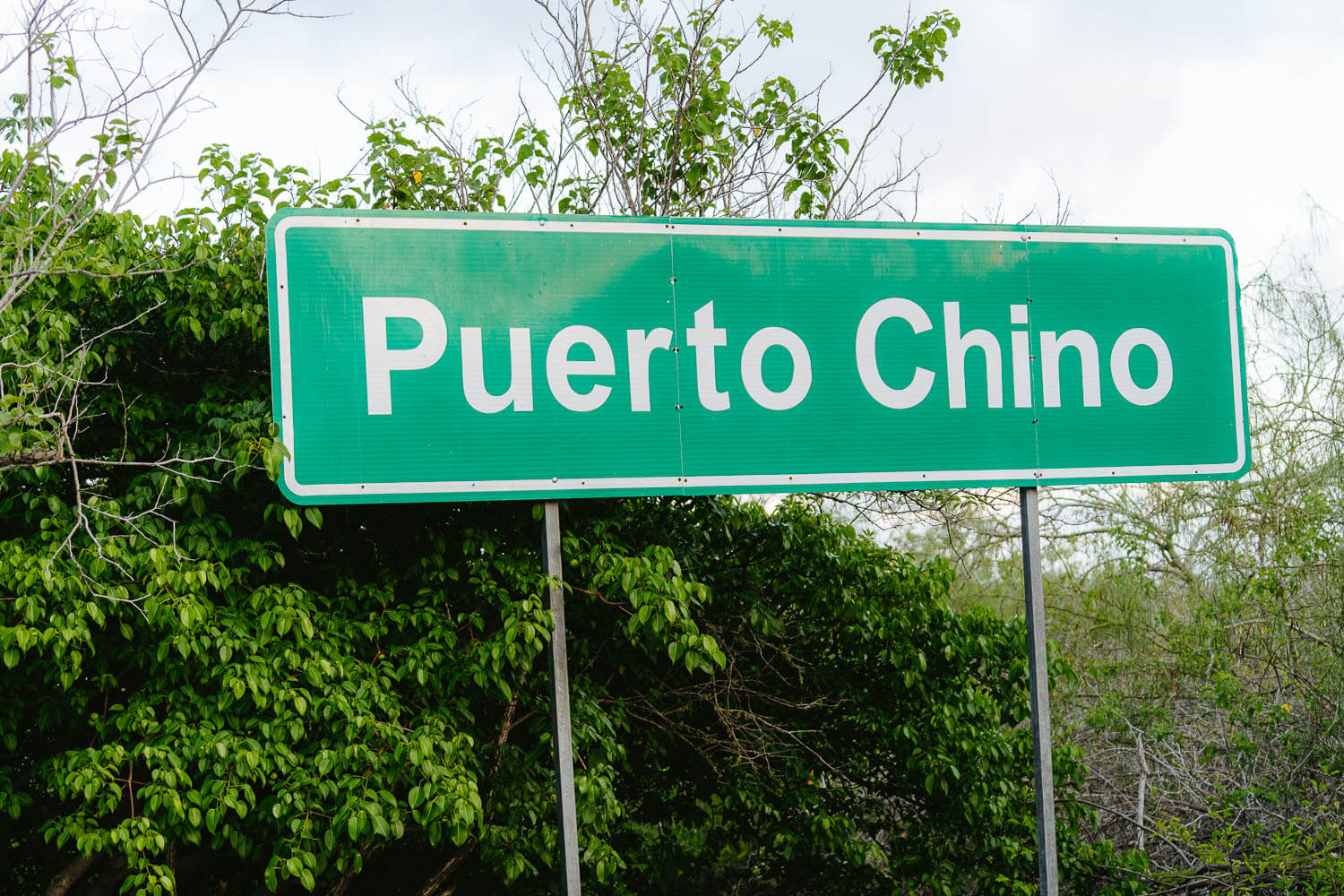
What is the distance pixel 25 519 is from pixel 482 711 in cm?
Result: 184

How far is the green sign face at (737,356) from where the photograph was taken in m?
3.26

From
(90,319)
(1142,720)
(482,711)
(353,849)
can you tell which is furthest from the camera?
(1142,720)

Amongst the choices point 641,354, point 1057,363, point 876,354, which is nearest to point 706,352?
point 641,354

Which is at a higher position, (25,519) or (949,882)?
(25,519)

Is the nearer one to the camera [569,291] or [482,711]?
[569,291]

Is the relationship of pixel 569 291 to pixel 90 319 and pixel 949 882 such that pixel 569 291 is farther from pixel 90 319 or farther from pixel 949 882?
pixel 949 882

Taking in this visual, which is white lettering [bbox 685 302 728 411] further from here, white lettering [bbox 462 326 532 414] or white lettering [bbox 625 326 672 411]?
white lettering [bbox 462 326 532 414]

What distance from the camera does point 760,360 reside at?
139 inches

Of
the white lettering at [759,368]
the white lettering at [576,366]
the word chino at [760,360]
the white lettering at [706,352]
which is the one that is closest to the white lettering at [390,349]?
the word chino at [760,360]

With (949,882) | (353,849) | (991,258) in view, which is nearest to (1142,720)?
(949,882)

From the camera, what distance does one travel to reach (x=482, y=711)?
4.57 m

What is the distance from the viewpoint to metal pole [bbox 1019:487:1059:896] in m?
3.56

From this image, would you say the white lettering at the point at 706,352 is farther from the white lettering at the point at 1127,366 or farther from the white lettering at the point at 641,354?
the white lettering at the point at 1127,366

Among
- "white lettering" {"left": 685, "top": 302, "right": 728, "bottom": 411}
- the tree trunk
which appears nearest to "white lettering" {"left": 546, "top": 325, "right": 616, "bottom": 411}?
"white lettering" {"left": 685, "top": 302, "right": 728, "bottom": 411}
